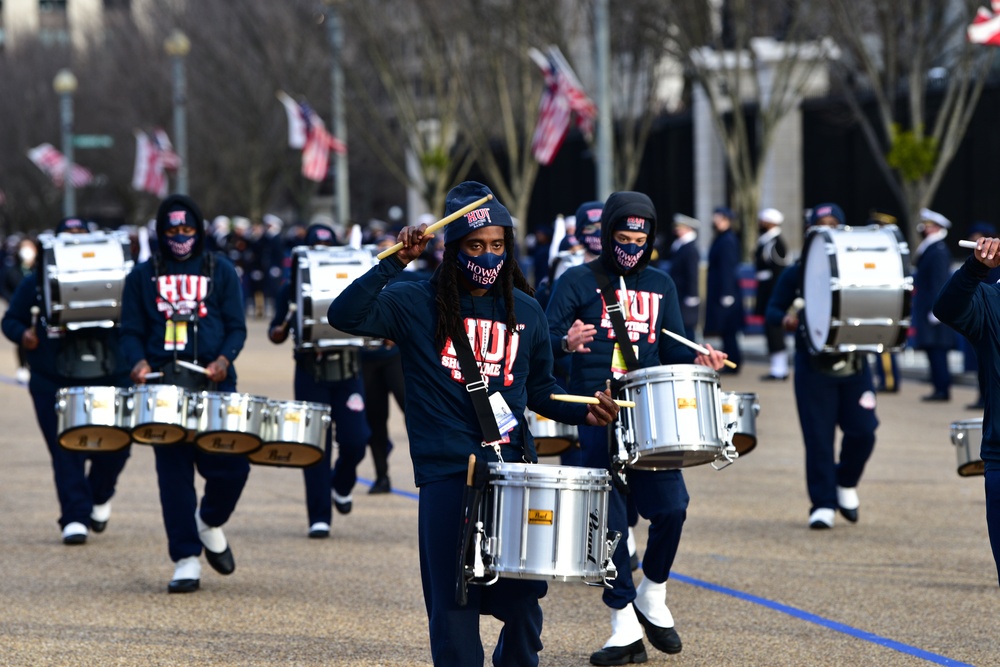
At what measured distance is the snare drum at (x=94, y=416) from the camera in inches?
325

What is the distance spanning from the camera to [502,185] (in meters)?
36.7

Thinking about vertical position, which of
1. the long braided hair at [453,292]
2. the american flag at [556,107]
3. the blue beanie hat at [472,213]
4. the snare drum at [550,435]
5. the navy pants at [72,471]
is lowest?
the navy pants at [72,471]

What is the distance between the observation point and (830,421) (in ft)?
33.5

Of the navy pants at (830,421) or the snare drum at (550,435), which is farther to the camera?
the navy pants at (830,421)

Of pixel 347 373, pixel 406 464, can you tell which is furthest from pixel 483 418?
pixel 406 464

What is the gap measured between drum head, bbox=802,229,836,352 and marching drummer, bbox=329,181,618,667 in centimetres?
491

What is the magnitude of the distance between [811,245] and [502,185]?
2626 centimetres

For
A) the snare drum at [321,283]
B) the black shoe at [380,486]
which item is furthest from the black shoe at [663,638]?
the black shoe at [380,486]

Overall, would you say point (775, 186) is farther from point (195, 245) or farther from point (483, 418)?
point (483, 418)

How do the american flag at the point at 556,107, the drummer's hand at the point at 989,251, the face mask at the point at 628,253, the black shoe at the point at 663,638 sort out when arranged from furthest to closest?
the american flag at the point at 556,107 → the face mask at the point at 628,253 → the black shoe at the point at 663,638 → the drummer's hand at the point at 989,251

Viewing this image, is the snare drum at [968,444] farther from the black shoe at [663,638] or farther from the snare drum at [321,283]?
the snare drum at [321,283]

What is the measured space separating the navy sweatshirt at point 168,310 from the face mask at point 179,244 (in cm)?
7

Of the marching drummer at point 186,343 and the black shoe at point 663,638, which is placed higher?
the marching drummer at point 186,343

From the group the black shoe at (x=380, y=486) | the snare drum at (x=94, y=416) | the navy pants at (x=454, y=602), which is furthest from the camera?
the black shoe at (x=380, y=486)
